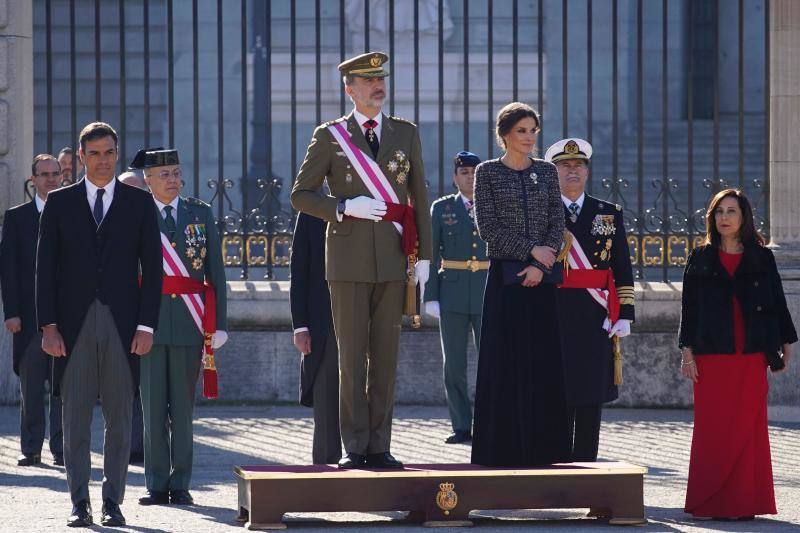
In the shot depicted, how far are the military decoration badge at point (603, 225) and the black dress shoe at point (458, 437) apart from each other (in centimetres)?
249

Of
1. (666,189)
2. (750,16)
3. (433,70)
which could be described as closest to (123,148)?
(666,189)

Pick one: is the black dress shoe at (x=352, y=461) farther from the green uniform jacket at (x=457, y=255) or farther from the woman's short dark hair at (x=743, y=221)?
the green uniform jacket at (x=457, y=255)

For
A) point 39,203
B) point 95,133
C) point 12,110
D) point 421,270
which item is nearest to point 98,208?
point 95,133

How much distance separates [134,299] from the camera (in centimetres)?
718

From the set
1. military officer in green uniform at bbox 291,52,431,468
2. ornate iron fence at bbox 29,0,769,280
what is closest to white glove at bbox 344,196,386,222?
military officer in green uniform at bbox 291,52,431,468

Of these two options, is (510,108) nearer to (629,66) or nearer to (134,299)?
(134,299)

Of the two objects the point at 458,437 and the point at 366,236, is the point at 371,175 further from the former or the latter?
the point at 458,437

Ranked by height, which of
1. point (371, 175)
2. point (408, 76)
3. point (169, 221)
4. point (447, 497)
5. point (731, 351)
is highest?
point (408, 76)

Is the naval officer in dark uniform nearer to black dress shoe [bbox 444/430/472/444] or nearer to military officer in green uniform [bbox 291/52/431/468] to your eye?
military officer in green uniform [bbox 291/52/431/468]

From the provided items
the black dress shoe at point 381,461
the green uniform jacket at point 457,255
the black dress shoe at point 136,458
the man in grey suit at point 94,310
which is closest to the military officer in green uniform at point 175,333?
the man in grey suit at point 94,310

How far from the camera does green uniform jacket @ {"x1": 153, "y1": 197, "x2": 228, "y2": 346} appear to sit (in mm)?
7820

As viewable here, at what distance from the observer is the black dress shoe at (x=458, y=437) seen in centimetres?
1012

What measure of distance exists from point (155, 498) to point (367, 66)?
217 cm

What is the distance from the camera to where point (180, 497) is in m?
7.79
